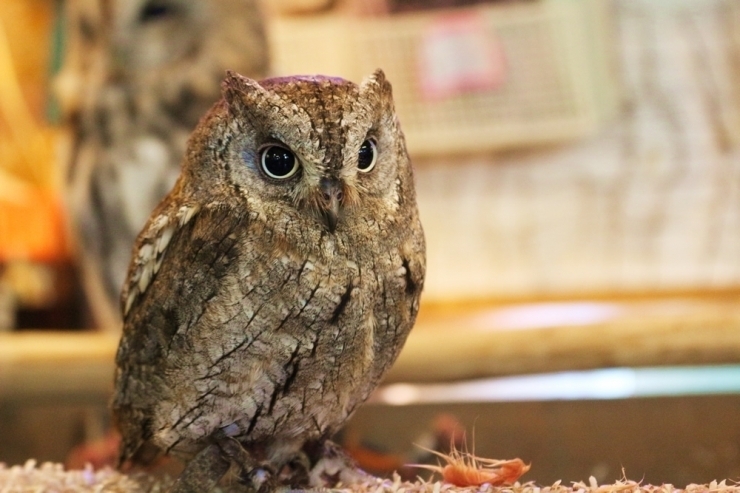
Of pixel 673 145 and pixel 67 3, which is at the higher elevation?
pixel 67 3

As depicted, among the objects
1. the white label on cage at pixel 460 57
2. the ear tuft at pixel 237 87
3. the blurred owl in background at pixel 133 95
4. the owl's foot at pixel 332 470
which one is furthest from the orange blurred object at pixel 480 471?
the white label on cage at pixel 460 57

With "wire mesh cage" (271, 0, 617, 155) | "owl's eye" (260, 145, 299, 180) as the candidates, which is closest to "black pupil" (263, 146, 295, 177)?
"owl's eye" (260, 145, 299, 180)

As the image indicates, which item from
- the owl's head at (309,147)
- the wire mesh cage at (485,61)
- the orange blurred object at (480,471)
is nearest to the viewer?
the owl's head at (309,147)

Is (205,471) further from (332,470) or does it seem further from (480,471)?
(480,471)

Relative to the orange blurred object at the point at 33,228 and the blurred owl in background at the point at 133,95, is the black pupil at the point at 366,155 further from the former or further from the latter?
the orange blurred object at the point at 33,228

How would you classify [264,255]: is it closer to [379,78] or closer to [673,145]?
[379,78]

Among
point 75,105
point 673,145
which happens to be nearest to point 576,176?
point 673,145
